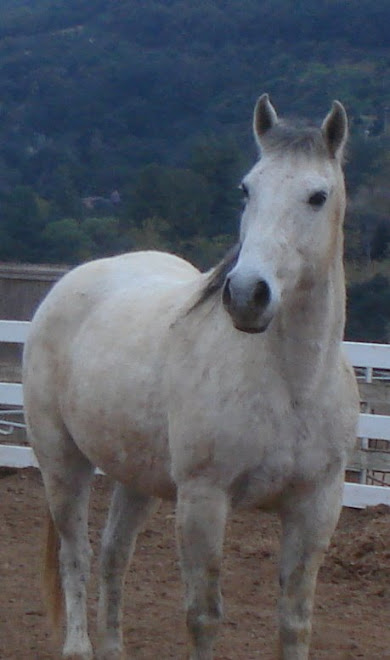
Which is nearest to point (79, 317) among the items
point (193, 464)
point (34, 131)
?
point (193, 464)

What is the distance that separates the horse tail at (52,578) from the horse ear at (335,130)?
212 cm

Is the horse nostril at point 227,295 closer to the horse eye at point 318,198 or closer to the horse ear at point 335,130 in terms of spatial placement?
the horse eye at point 318,198

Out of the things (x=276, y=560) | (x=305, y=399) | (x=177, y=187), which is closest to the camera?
(x=305, y=399)

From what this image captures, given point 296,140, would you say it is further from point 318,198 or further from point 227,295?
point 227,295

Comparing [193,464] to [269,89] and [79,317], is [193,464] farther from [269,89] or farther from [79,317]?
[269,89]

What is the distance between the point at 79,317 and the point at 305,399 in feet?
4.43

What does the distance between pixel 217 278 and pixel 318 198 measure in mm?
588

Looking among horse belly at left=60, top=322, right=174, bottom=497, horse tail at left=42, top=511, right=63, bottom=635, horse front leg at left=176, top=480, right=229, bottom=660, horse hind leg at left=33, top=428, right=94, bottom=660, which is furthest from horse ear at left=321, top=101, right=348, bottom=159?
horse tail at left=42, top=511, right=63, bottom=635

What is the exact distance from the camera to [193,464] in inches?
134

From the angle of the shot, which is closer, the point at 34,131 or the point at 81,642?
the point at 81,642

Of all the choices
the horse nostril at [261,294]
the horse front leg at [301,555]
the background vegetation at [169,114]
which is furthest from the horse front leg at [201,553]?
the background vegetation at [169,114]

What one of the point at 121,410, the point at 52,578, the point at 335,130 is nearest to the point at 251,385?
the point at 121,410

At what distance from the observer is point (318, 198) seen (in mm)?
3143

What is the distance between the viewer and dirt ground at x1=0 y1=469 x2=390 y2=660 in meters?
4.62
